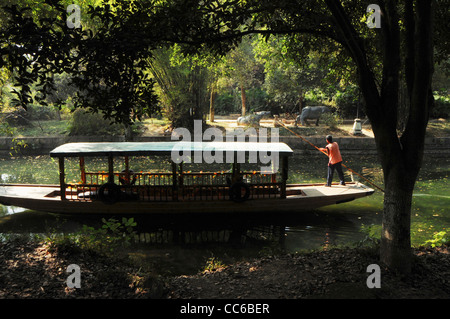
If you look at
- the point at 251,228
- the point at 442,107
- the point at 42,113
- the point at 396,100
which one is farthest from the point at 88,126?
the point at 442,107

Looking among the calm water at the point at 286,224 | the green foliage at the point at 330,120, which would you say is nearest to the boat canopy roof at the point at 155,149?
the calm water at the point at 286,224

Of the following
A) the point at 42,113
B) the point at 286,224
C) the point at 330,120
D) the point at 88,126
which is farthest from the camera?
the point at 42,113

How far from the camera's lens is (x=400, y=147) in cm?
539

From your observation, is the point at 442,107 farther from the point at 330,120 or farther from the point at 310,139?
the point at 310,139

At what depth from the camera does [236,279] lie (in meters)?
5.93

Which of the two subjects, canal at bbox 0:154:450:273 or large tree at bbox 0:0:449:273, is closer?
large tree at bbox 0:0:449:273

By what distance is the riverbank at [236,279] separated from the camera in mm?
5148

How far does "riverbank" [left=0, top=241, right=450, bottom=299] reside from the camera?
16.9ft

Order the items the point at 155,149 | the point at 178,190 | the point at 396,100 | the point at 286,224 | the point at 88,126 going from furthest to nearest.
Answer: the point at 88,126
the point at 286,224
the point at 178,190
the point at 155,149
the point at 396,100

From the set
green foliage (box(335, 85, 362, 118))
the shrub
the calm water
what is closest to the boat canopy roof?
the calm water

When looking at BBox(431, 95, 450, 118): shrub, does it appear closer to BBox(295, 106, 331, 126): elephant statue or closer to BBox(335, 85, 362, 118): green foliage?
BBox(335, 85, 362, 118): green foliage

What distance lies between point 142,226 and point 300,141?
45.6 feet
